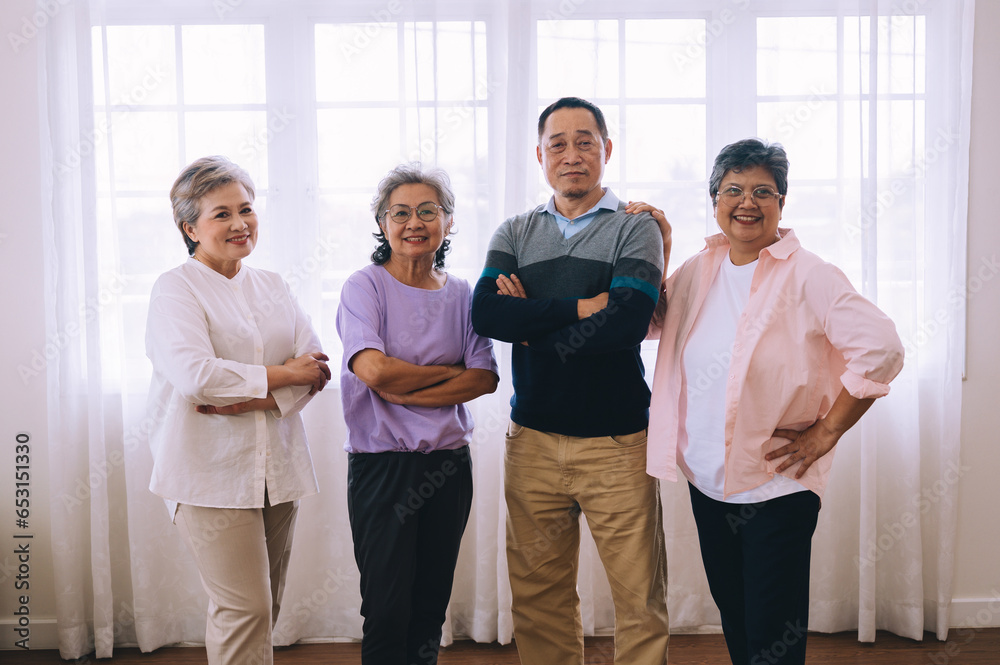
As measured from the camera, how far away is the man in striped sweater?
1829 mm

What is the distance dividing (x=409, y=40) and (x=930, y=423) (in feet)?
8.92

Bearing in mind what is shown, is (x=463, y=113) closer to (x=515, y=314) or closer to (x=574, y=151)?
(x=574, y=151)

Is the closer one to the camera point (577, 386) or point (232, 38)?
point (577, 386)

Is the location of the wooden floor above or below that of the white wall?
below

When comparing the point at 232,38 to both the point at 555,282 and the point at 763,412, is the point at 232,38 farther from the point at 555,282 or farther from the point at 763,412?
the point at 763,412

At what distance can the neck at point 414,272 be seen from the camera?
6.55ft

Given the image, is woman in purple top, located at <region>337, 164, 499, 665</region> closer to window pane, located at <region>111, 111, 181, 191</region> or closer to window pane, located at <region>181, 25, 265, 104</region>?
window pane, located at <region>181, 25, 265, 104</region>

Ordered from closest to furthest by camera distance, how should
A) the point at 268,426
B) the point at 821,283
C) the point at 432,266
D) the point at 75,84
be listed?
the point at 821,283 < the point at 268,426 < the point at 432,266 < the point at 75,84

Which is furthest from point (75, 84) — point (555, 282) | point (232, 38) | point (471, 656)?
point (471, 656)

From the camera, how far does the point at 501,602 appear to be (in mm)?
2746

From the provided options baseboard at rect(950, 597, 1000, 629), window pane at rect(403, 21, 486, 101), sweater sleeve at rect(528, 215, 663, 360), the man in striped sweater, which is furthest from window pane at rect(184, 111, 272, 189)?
baseboard at rect(950, 597, 1000, 629)

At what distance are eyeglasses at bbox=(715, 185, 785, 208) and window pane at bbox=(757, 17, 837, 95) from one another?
1.29 metres

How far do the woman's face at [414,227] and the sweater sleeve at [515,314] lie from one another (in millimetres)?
199

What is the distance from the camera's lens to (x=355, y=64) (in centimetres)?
279
